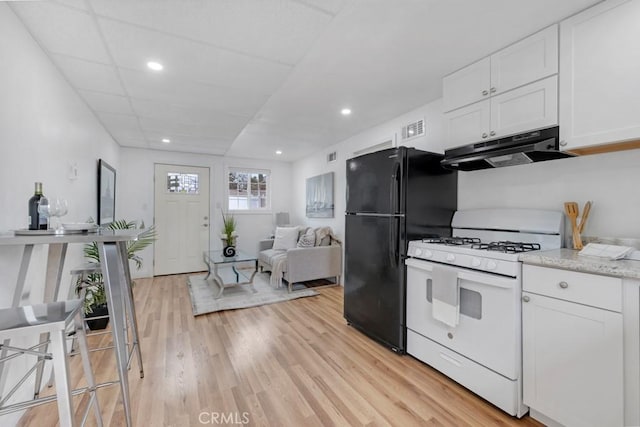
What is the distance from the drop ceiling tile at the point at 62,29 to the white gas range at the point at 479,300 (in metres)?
2.62

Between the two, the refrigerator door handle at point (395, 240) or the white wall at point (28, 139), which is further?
the refrigerator door handle at point (395, 240)

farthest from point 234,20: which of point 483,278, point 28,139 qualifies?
point 483,278

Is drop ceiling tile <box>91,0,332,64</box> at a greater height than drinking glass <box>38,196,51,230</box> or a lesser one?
greater

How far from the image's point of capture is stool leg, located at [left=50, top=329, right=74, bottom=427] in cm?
99

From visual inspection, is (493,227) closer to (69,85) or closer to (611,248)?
(611,248)

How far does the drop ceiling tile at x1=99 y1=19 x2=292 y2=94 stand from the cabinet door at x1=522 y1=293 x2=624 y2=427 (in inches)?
92.4

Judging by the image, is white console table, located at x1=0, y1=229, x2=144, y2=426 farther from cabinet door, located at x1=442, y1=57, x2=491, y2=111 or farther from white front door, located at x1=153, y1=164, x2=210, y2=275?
white front door, located at x1=153, y1=164, x2=210, y2=275

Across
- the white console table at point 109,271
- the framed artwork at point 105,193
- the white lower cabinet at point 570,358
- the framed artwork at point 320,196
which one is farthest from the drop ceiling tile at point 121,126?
the white lower cabinet at point 570,358

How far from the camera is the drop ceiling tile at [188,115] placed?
2.89 metres

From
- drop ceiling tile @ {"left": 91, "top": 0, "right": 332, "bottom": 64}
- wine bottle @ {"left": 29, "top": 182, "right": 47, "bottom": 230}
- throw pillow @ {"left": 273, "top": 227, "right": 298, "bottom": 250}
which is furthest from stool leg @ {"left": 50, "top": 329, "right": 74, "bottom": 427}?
throw pillow @ {"left": 273, "top": 227, "right": 298, "bottom": 250}

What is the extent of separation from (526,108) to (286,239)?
3.78 metres

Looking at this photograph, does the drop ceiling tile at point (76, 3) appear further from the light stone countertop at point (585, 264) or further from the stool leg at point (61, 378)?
the light stone countertop at point (585, 264)

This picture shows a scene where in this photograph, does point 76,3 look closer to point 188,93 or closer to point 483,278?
point 188,93

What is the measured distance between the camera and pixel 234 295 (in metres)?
3.76
